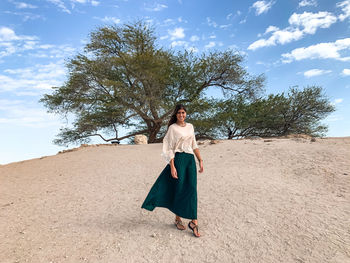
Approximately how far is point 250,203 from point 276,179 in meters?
1.78

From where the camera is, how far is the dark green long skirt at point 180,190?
3.53 metres

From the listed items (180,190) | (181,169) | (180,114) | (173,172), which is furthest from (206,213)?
(180,114)

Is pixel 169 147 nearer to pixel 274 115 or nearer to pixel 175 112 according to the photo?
pixel 175 112

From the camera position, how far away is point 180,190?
3580 mm

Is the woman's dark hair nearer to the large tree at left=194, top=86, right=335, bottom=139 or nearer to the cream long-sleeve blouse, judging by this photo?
the cream long-sleeve blouse

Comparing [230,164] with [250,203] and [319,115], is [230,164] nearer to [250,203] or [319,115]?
[250,203]

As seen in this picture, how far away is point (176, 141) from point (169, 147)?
141mm

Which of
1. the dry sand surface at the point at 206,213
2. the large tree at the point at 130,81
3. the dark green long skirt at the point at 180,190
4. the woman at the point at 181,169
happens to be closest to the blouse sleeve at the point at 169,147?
the woman at the point at 181,169

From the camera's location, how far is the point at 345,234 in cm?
336

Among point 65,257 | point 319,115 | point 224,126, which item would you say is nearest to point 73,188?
point 65,257

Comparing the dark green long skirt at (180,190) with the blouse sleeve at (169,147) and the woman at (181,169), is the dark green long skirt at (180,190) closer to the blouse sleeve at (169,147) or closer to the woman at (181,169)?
the woman at (181,169)

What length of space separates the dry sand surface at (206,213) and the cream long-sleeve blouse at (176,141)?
4.13 feet

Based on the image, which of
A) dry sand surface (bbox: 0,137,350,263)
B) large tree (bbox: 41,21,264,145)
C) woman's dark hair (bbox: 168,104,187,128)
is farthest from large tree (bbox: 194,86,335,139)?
woman's dark hair (bbox: 168,104,187,128)

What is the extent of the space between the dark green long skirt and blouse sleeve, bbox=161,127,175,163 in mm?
113
